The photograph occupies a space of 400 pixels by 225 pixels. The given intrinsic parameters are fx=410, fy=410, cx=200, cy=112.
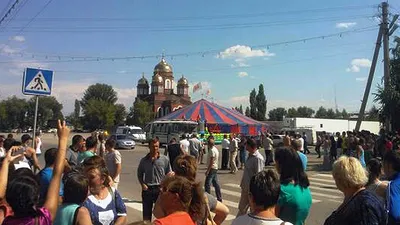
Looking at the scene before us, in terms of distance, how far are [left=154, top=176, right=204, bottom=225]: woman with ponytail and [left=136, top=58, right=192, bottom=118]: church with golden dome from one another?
303ft

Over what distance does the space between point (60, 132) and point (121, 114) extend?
335 ft

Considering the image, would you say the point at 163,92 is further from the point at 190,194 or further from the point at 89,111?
the point at 190,194

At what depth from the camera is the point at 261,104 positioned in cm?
11294

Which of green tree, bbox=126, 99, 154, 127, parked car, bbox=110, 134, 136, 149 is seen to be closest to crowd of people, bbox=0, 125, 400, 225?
parked car, bbox=110, 134, 136, 149

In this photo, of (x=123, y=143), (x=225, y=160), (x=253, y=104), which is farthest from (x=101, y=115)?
(x=225, y=160)

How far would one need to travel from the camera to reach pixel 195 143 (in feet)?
59.7

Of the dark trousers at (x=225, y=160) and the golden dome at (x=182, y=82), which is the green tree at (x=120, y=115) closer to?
the golden dome at (x=182, y=82)

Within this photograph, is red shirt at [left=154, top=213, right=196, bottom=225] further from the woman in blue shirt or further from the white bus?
the white bus

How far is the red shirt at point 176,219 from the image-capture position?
2.67m

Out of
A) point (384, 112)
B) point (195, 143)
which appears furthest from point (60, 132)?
point (384, 112)

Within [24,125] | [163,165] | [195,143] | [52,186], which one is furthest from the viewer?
[24,125]

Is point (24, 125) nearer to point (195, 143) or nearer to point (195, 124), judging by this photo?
point (195, 124)

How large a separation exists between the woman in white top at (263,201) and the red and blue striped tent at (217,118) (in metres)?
45.6

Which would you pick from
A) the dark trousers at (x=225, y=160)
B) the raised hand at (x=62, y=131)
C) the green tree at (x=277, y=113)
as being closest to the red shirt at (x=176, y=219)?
the raised hand at (x=62, y=131)
